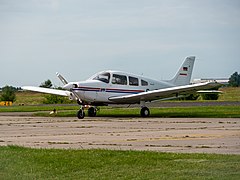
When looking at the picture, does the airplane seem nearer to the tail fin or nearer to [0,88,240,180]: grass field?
the tail fin

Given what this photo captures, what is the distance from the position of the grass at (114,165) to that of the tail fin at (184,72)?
24.5m

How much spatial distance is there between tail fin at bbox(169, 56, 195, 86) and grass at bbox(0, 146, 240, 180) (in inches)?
966

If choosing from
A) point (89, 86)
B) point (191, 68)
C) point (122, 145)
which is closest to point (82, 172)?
point (122, 145)

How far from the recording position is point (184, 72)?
3744cm

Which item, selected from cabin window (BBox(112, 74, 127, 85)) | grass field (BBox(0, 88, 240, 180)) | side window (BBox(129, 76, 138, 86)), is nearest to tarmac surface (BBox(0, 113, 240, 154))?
grass field (BBox(0, 88, 240, 180))

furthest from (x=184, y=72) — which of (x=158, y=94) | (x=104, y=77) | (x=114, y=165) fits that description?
(x=114, y=165)

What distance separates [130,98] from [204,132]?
1377 centimetres

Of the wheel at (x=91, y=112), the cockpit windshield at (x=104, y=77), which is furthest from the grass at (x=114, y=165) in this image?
the wheel at (x=91, y=112)

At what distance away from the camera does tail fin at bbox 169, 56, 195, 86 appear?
37188 millimetres

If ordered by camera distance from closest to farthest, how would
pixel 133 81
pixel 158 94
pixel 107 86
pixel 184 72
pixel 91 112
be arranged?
pixel 158 94, pixel 107 86, pixel 91 112, pixel 133 81, pixel 184 72

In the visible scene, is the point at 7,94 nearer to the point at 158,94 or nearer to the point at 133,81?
the point at 133,81

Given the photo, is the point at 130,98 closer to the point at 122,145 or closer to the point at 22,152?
the point at 122,145

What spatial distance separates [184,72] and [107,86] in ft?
22.1

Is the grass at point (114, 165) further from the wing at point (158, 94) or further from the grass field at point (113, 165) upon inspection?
the wing at point (158, 94)
